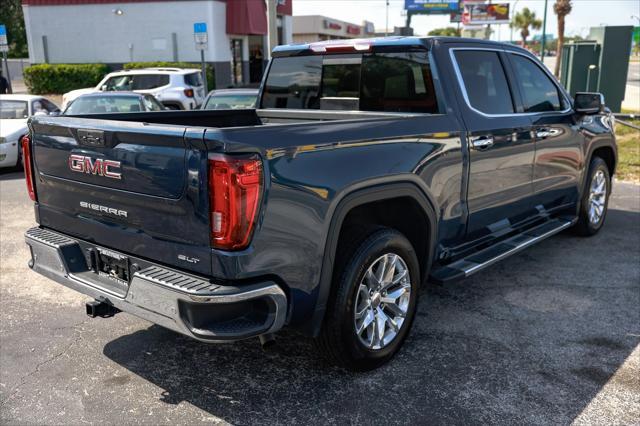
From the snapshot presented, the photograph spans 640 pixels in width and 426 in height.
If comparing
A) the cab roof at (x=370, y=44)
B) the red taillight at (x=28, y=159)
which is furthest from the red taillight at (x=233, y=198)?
the cab roof at (x=370, y=44)

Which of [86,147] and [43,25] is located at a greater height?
[43,25]

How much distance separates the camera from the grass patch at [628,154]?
388 inches

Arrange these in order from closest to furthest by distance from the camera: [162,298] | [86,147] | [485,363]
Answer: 1. [162,298]
2. [86,147]
3. [485,363]

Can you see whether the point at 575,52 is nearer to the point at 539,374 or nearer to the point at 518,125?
the point at 518,125

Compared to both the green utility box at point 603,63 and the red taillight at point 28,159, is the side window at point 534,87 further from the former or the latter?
the green utility box at point 603,63

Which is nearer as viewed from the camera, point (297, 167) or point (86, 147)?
point (297, 167)

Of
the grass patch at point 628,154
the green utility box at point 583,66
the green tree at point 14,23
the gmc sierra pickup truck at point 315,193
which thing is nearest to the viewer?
the gmc sierra pickup truck at point 315,193

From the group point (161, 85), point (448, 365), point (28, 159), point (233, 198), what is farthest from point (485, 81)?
point (161, 85)

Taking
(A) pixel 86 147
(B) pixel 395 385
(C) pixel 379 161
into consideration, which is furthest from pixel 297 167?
(B) pixel 395 385

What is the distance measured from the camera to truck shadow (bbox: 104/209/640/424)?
324cm

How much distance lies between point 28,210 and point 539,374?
21.9ft

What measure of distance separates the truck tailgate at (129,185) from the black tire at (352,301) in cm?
81

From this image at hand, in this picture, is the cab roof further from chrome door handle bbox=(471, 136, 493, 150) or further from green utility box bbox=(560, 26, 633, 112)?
green utility box bbox=(560, 26, 633, 112)

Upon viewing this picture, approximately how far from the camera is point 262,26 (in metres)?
30.5
